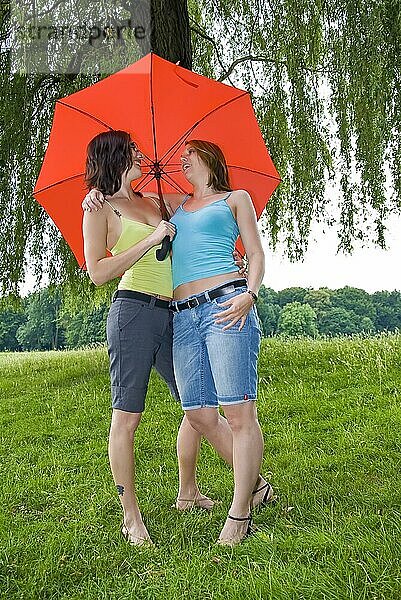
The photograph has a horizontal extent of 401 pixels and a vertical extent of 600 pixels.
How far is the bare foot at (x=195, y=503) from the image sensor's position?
3.39 meters

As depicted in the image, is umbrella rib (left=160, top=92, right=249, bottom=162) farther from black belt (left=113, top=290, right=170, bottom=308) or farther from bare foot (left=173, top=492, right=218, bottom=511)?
bare foot (left=173, top=492, right=218, bottom=511)

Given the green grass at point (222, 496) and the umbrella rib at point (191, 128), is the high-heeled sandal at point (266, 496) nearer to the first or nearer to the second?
the green grass at point (222, 496)

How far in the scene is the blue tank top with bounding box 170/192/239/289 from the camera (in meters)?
2.87

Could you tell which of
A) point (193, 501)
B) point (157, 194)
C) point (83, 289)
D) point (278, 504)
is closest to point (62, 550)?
point (193, 501)

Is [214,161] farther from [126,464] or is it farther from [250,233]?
[126,464]

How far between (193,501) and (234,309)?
44.0 inches

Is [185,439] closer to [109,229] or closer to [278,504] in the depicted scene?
[278,504]

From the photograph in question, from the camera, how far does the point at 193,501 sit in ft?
11.2

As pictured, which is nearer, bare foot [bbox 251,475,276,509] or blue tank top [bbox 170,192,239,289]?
blue tank top [bbox 170,192,239,289]

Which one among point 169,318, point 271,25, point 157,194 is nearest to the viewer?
point 169,318

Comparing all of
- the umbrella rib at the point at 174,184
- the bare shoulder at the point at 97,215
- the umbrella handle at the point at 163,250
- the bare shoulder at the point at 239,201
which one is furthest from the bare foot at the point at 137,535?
the umbrella rib at the point at 174,184

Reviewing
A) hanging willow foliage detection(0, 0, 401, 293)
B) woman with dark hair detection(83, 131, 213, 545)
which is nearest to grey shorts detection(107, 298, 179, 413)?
woman with dark hair detection(83, 131, 213, 545)

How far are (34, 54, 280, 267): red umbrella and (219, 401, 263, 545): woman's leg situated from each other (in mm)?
1032

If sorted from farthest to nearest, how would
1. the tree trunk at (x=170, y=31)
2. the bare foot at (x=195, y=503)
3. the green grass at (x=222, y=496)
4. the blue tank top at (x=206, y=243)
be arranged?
the tree trunk at (x=170, y=31) < the bare foot at (x=195, y=503) < the blue tank top at (x=206, y=243) < the green grass at (x=222, y=496)
